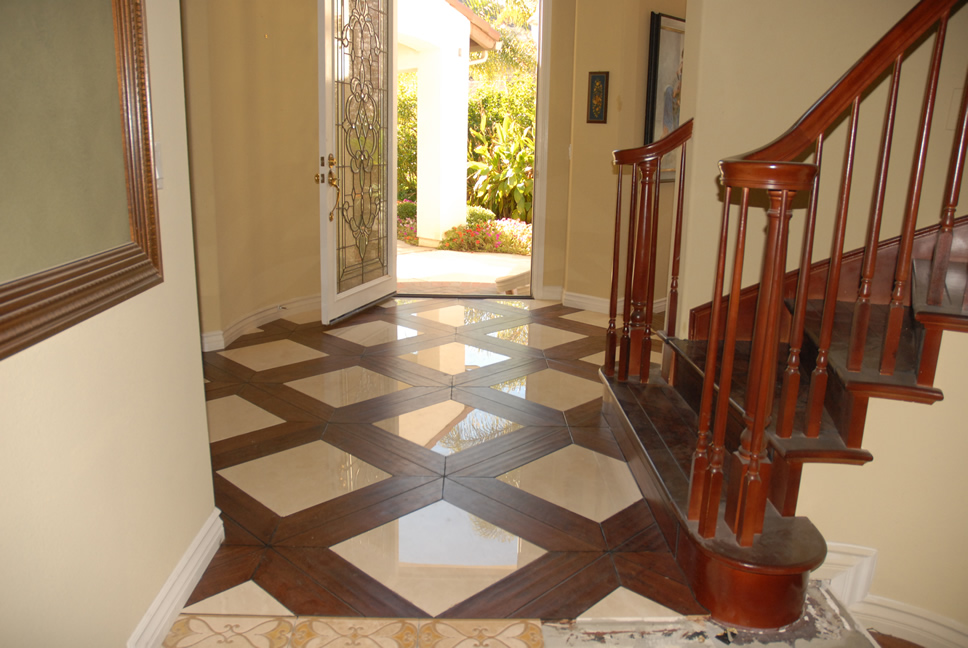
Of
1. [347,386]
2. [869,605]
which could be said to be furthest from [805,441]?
[347,386]

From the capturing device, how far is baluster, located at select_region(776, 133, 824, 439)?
1678mm

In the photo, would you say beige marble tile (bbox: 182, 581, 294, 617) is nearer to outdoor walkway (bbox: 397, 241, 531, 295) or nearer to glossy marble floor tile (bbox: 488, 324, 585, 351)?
glossy marble floor tile (bbox: 488, 324, 585, 351)

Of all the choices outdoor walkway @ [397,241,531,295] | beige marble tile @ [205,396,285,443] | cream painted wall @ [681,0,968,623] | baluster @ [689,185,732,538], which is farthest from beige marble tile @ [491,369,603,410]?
outdoor walkway @ [397,241,531,295]

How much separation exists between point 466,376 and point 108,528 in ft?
7.46

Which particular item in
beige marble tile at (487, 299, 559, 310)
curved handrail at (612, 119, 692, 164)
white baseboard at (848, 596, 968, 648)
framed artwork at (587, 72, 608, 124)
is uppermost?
framed artwork at (587, 72, 608, 124)

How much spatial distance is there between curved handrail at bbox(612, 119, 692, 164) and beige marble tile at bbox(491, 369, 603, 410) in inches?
44.4

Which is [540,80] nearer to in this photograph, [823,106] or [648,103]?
[648,103]

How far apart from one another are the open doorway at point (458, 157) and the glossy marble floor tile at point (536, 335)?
7.31 ft

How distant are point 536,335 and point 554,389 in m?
0.99

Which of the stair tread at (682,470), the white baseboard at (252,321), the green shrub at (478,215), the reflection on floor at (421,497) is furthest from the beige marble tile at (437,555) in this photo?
the green shrub at (478,215)

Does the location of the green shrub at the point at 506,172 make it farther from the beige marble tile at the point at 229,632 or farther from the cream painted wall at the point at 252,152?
the beige marble tile at the point at 229,632

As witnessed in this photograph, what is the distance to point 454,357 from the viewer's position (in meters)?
3.93

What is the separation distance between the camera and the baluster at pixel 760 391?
1550 mm

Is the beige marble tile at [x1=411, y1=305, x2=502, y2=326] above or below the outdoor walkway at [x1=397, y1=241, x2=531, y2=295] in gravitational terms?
Answer: above
